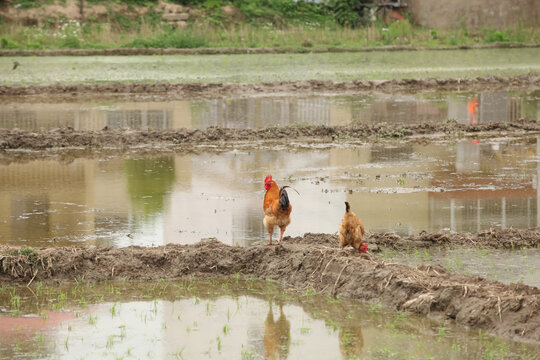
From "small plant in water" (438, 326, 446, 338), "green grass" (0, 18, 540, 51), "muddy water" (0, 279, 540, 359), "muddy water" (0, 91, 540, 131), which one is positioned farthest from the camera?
"green grass" (0, 18, 540, 51)

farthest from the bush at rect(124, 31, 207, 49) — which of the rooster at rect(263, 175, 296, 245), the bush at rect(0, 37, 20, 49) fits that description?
the rooster at rect(263, 175, 296, 245)

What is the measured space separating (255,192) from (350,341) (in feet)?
17.1

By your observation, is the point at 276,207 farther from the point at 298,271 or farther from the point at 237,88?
the point at 237,88

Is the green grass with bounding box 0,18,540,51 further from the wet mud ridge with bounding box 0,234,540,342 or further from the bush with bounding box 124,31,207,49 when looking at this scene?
the wet mud ridge with bounding box 0,234,540,342

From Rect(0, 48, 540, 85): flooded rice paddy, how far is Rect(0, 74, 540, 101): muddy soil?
1.71 metres

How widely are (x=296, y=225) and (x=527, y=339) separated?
4033 millimetres

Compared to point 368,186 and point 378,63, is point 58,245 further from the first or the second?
point 378,63

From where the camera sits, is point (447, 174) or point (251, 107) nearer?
point (447, 174)

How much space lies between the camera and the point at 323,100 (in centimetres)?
2152

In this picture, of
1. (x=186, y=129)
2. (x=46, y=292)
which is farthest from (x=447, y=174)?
(x=46, y=292)

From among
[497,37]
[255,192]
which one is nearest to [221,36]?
[497,37]

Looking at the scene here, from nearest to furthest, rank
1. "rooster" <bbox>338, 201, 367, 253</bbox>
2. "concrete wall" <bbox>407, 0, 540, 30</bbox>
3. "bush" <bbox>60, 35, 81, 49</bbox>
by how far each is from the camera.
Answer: "rooster" <bbox>338, 201, 367, 253</bbox> < "bush" <bbox>60, 35, 81, 49</bbox> < "concrete wall" <bbox>407, 0, 540, 30</bbox>

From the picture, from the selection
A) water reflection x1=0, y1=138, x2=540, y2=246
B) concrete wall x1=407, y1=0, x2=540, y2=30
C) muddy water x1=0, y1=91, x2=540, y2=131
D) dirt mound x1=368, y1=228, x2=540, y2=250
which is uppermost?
concrete wall x1=407, y1=0, x2=540, y2=30

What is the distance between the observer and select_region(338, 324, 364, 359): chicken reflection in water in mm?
6172
